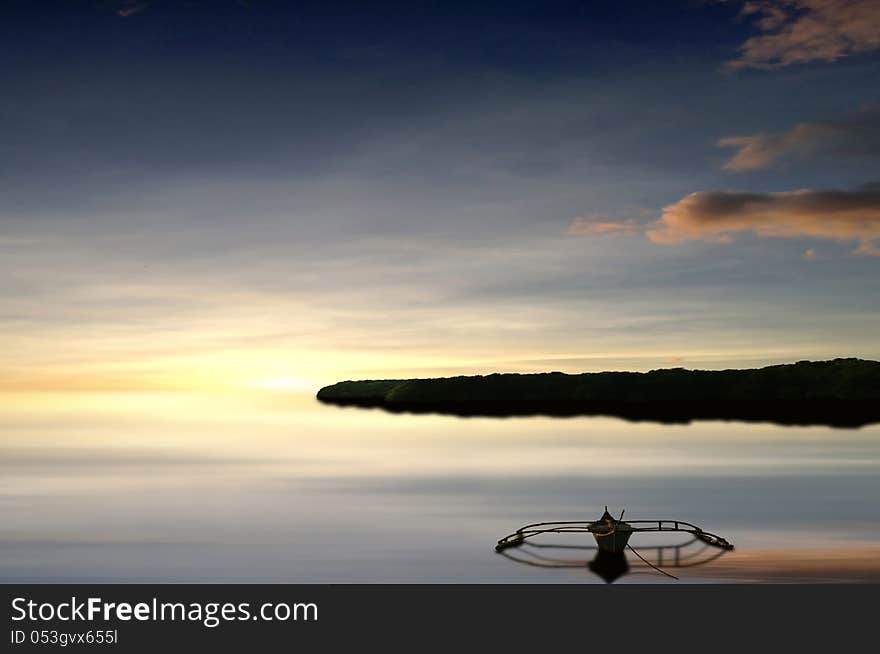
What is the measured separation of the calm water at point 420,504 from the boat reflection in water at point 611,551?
14.5 inches

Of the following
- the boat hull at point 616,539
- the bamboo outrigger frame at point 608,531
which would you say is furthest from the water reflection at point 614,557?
the bamboo outrigger frame at point 608,531

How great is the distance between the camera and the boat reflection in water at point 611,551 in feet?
131

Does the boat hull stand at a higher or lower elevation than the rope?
higher

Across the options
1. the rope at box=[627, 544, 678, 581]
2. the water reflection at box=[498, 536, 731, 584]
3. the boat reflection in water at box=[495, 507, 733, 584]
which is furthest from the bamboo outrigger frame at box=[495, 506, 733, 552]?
the rope at box=[627, 544, 678, 581]

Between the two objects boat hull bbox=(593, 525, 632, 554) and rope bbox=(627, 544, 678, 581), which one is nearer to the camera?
rope bbox=(627, 544, 678, 581)

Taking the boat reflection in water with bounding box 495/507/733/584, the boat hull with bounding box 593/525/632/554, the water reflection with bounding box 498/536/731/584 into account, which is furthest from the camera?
the boat hull with bounding box 593/525/632/554

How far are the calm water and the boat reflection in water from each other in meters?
0.37

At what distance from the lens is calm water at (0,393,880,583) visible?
42.6 m

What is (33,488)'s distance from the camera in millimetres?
80188

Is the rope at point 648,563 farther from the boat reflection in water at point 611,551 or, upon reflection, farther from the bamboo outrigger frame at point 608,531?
the bamboo outrigger frame at point 608,531

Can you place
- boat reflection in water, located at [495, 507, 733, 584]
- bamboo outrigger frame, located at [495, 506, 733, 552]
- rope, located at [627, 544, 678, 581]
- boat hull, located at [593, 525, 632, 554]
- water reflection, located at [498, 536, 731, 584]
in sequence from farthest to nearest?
bamboo outrigger frame, located at [495, 506, 733, 552]
boat hull, located at [593, 525, 632, 554]
boat reflection in water, located at [495, 507, 733, 584]
water reflection, located at [498, 536, 731, 584]
rope, located at [627, 544, 678, 581]

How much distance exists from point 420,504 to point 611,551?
30997mm

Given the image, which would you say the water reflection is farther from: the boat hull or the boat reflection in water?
the boat hull

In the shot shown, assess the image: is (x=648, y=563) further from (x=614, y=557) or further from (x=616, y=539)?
(x=616, y=539)
